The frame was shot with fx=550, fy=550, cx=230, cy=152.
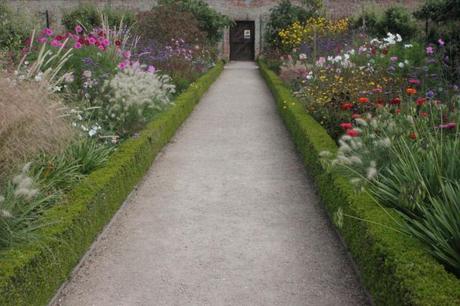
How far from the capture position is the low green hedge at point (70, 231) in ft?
9.48

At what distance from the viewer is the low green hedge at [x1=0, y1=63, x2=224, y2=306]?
9.48 ft

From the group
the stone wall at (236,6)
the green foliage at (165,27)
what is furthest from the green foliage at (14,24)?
the stone wall at (236,6)

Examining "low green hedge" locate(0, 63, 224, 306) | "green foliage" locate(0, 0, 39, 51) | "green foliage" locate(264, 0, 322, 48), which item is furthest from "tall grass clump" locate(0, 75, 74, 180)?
"green foliage" locate(264, 0, 322, 48)

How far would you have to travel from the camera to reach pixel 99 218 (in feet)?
14.1

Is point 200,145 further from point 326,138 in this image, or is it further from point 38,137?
point 38,137

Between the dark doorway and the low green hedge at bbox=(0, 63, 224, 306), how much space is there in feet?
73.5

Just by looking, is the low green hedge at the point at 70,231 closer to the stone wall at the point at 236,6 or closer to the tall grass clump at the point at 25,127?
the tall grass clump at the point at 25,127

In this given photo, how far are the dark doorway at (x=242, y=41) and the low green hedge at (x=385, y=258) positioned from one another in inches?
931

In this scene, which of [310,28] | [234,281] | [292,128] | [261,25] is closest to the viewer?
[234,281]

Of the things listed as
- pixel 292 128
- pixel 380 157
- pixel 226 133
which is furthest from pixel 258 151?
pixel 380 157

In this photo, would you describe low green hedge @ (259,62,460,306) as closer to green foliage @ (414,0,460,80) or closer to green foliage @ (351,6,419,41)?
green foliage @ (414,0,460,80)

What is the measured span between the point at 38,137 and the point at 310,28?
15.8m

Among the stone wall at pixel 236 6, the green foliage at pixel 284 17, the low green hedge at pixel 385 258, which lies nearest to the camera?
the low green hedge at pixel 385 258

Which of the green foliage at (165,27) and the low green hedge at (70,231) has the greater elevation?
the green foliage at (165,27)
